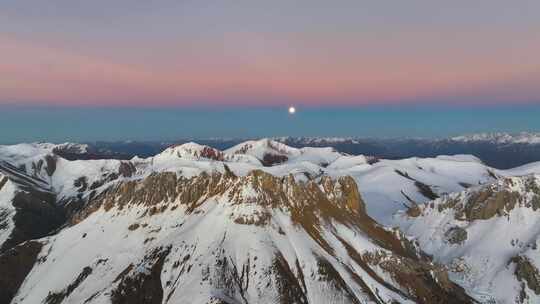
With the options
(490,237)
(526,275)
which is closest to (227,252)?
(526,275)

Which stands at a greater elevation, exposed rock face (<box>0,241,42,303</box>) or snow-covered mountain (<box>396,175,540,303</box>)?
snow-covered mountain (<box>396,175,540,303</box>)

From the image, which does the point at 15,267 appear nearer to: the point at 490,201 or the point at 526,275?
the point at 526,275

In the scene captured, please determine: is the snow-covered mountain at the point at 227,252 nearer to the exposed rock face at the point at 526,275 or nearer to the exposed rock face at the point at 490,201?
the exposed rock face at the point at 526,275

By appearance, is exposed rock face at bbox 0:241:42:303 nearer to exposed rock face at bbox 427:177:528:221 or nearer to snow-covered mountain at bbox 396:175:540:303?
snow-covered mountain at bbox 396:175:540:303

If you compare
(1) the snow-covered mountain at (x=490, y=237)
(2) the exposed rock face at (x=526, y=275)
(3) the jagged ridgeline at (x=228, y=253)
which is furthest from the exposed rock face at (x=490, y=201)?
(3) the jagged ridgeline at (x=228, y=253)

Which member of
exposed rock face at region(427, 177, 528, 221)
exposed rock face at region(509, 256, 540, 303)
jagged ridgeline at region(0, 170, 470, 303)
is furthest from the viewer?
exposed rock face at region(427, 177, 528, 221)

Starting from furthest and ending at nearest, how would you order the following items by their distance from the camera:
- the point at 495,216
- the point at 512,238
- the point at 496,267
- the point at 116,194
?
the point at 116,194
the point at 495,216
the point at 512,238
the point at 496,267

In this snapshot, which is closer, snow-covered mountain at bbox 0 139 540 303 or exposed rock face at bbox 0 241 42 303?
snow-covered mountain at bbox 0 139 540 303

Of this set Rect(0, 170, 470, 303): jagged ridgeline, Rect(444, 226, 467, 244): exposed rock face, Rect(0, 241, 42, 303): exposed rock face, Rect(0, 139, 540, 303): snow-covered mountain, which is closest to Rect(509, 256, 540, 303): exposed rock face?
Rect(0, 139, 540, 303): snow-covered mountain

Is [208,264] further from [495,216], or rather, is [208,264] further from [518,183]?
[518,183]

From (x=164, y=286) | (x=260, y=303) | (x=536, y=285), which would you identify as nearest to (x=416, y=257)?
(x=536, y=285)

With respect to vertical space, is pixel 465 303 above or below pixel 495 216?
below
